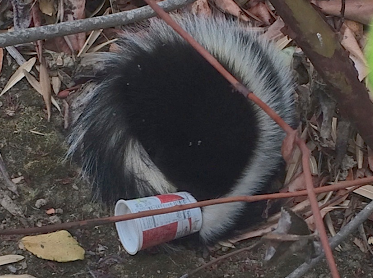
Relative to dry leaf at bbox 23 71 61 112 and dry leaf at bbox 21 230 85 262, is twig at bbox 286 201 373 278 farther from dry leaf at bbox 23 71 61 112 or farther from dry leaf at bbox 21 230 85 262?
dry leaf at bbox 23 71 61 112

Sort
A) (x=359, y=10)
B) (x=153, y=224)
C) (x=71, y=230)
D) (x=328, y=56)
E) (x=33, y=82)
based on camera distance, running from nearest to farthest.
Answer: (x=328, y=56) < (x=153, y=224) < (x=71, y=230) < (x=359, y=10) < (x=33, y=82)

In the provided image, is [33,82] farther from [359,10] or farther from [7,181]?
[359,10]

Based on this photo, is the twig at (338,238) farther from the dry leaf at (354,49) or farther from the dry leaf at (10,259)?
the dry leaf at (10,259)

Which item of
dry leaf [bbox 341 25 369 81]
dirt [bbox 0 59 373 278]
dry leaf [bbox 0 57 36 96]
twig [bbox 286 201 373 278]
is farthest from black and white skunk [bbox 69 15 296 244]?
twig [bbox 286 201 373 278]

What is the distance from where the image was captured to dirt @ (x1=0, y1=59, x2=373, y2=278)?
1.30 metres

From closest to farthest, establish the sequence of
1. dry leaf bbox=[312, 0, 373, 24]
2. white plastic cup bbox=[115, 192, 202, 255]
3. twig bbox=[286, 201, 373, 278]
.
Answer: twig bbox=[286, 201, 373, 278], white plastic cup bbox=[115, 192, 202, 255], dry leaf bbox=[312, 0, 373, 24]

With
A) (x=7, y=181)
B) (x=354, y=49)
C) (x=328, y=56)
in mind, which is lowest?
(x=7, y=181)

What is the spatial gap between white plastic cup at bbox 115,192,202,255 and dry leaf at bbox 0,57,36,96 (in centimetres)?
57

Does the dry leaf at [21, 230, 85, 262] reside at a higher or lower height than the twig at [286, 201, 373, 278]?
lower

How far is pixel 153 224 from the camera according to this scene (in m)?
1.28

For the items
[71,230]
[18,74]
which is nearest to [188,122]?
[71,230]

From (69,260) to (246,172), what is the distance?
468 mm

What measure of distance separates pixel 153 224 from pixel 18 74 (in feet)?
2.23

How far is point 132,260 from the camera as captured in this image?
1335 millimetres
